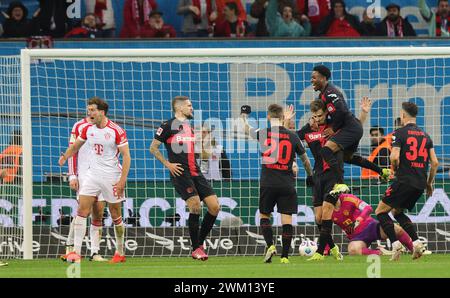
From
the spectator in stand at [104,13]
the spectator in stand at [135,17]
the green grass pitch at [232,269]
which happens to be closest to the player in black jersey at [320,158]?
the green grass pitch at [232,269]

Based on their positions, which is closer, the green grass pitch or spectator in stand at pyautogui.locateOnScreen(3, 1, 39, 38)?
the green grass pitch

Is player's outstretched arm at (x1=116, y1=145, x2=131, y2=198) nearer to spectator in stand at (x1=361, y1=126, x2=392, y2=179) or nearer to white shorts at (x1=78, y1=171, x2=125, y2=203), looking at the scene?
white shorts at (x1=78, y1=171, x2=125, y2=203)

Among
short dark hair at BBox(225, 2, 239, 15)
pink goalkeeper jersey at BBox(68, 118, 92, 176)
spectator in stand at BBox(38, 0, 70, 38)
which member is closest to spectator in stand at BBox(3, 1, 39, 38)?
spectator in stand at BBox(38, 0, 70, 38)

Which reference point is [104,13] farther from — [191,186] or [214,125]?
[191,186]

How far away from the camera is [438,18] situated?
20641mm

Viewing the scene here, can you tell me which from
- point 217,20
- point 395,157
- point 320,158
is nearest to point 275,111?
point 320,158

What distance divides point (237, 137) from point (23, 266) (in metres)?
4.90

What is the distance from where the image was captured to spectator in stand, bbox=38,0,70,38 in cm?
2020

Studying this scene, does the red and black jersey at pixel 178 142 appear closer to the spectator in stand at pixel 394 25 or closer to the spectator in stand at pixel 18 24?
the spectator in stand at pixel 18 24

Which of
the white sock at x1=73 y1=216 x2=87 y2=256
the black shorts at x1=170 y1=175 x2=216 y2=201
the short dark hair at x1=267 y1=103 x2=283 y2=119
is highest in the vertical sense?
the short dark hair at x1=267 y1=103 x2=283 y2=119

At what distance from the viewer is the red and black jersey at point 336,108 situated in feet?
47.5

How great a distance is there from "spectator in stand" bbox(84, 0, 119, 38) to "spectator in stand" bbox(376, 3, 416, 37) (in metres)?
4.50

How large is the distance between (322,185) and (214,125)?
336cm

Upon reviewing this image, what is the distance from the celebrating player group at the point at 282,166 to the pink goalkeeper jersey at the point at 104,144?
12 millimetres
